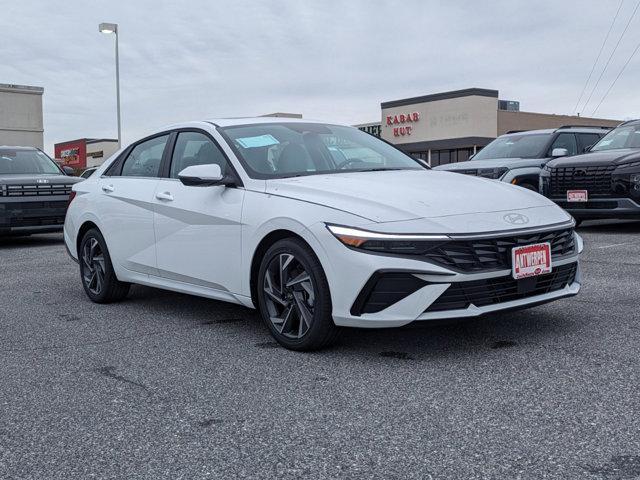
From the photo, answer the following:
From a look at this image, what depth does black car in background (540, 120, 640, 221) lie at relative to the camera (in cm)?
1063

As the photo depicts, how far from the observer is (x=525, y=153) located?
13203mm

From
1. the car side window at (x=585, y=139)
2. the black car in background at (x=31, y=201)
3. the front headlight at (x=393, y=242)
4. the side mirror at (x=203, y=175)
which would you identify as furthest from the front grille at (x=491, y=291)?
the car side window at (x=585, y=139)

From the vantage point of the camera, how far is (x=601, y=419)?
329 cm

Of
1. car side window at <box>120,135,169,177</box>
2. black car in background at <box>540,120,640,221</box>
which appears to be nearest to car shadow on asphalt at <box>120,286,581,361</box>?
car side window at <box>120,135,169,177</box>

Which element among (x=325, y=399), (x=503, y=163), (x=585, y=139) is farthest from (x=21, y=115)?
(x=325, y=399)

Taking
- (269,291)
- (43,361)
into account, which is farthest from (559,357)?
(43,361)

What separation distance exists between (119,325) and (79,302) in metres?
1.25

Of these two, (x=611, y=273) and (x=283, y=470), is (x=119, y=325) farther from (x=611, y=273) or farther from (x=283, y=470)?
(x=611, y=273)

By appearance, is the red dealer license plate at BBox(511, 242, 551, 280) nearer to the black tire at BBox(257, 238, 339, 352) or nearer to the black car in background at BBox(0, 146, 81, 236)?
the black tire at BBox(257, 238, 339, 352)

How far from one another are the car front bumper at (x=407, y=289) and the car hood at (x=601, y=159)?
7.22m

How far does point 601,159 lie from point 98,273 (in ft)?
24.5

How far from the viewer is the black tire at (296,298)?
4.40 metres

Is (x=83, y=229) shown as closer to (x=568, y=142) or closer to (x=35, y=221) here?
(x=35, y=221)

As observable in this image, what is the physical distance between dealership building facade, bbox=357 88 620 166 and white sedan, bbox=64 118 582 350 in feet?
118
